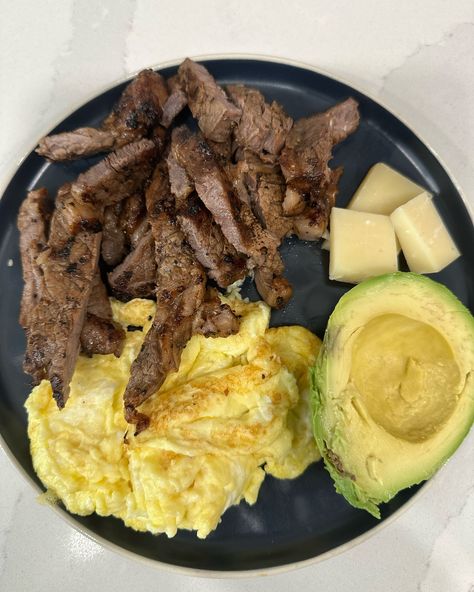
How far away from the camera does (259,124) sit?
2598mm

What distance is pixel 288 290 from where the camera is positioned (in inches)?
102

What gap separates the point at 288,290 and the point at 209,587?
6.12ft

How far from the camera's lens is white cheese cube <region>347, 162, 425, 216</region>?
2727mm

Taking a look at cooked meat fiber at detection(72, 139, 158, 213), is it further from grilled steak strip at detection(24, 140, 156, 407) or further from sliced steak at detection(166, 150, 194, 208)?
sliced steak at detection(166, 150, 194, 208)

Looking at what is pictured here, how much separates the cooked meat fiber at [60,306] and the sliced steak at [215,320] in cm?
59

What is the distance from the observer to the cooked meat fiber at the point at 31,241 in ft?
8.71

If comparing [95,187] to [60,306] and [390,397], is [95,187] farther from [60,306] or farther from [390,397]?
[390,397]

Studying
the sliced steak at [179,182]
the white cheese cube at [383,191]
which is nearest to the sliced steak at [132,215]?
the sliced steak at [179,182]

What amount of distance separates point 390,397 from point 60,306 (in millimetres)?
1693

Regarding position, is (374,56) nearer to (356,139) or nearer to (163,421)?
(356,139)

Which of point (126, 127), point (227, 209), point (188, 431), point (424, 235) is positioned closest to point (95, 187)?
point (126, 127)

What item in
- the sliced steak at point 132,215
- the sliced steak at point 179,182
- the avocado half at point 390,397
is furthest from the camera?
the sliced steak at point 132,215

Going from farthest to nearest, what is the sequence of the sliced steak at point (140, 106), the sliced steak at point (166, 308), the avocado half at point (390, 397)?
1. the sliced steak at point (140, 106)
2. the sliced steak at point (166, 308)
3. the avocado half at point (390, 397)

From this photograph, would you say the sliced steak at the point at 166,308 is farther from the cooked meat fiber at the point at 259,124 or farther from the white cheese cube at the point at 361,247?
the white cheese cube at the point at 361,247
